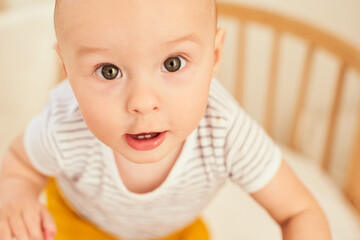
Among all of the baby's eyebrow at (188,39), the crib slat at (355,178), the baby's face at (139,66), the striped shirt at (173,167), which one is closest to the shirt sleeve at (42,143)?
the striped shirt at (173,167)

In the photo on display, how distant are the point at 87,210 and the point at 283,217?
0.34 meters

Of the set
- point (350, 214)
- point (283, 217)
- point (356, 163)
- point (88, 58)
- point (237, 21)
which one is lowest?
point (350, 214)

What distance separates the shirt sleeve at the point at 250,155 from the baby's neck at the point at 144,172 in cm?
8

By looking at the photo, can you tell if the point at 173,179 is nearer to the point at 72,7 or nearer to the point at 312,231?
the point at 312,231

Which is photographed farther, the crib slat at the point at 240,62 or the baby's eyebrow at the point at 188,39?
the crib slat at the point at 240,62

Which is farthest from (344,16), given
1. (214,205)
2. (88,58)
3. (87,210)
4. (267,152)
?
(88,58)

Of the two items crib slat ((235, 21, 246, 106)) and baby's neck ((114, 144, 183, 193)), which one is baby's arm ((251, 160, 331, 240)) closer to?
baby's neck ((114, 144, 183, 193))

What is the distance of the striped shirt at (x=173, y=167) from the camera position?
70 centimetres

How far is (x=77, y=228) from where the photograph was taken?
0.86 meters

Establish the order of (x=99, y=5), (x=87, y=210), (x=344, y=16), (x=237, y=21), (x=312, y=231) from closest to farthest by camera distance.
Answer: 1. (x=99, y=5)
2. (x=312, y=231)
3. (x=87, y=210)
4. (x=237, y=21)
5. (x=344, y=16)

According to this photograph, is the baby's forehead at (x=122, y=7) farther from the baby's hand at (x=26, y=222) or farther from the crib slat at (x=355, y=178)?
the crib slat at (x=355, y=178)

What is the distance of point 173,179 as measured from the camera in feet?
2.33

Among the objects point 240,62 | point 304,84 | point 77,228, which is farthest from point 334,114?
point 77,228

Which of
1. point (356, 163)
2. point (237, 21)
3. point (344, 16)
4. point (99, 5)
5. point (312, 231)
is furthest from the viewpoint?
point (344, 16)
